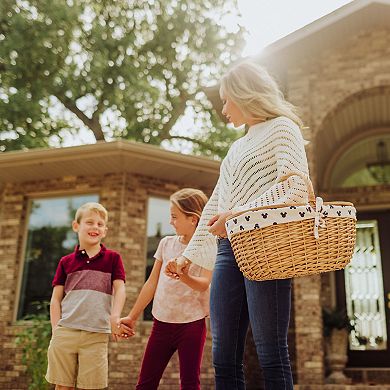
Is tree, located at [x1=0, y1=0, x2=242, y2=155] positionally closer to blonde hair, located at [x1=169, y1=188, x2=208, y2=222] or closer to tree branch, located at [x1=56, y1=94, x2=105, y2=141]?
tree branch, located at [x1=56, y1=94, x2=105, y2=141]

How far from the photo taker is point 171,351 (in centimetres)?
310

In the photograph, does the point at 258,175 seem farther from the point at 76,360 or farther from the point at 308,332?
the point at 308,332

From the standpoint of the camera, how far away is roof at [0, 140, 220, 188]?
7641mm

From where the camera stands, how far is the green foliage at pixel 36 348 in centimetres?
719

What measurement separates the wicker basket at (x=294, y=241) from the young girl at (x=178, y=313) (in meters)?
0.88

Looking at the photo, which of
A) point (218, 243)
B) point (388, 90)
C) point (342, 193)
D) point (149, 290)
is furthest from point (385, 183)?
point (218, 243)

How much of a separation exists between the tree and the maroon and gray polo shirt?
1029 centimetres

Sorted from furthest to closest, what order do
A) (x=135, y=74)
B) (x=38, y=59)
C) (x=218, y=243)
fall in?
(x=135, y=74) → (x=38, y=59) → (x=218, y=243)

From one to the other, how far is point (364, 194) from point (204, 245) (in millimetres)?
7240

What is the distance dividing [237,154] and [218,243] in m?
0.42

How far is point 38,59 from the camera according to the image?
1366 centimetres

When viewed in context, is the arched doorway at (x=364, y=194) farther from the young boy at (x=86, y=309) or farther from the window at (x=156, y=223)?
the young boy at (x=86, y=309)

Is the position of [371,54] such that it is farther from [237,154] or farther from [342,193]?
[237,154]

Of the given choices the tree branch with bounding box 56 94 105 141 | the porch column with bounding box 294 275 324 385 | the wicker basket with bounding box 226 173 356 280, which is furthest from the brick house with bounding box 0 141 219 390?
the tree branch with bounding box 56 94 105 141
